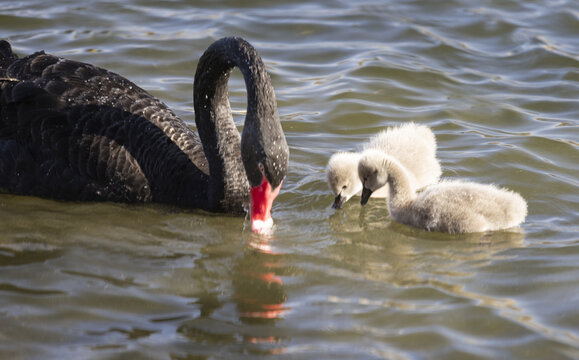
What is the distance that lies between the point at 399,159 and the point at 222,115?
53.1 inches

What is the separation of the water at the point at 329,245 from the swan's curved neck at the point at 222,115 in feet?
0.69

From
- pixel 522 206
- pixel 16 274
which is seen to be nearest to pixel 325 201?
pixel 522 206

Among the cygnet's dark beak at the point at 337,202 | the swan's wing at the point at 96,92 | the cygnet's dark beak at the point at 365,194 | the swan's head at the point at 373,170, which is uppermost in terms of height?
the swan's wing at the point at 96,92

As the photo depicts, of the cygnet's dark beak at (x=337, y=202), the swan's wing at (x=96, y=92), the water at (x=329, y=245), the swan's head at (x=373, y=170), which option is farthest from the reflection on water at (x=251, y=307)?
the swan's wing at (x=96, y=92)

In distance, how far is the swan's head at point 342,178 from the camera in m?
5.52

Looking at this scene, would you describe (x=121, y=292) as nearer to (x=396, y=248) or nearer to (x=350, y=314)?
(x=350, y=314)

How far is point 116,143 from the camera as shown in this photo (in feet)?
18.4

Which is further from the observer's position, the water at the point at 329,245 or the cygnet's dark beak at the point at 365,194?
the cygnet's dark beak at the point at 365,194

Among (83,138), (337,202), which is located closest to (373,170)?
(337,202)

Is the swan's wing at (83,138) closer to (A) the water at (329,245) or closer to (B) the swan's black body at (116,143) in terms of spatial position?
(B) the swan's black body at (116,143)

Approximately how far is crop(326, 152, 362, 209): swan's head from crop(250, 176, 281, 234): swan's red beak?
0.80m

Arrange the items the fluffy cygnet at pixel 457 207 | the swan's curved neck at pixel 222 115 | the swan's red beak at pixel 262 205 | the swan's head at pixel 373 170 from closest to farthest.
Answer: the swan's red beak at pixel 262 205 < the fluffy cygnet at pixel 457 207 < the swan's curved neck at pixel 222 115 < the swan's head at pixel 373 170

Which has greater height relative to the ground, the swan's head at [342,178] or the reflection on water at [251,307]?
the swan's head at [342,178]

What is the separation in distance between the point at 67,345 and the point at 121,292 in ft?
1.78
